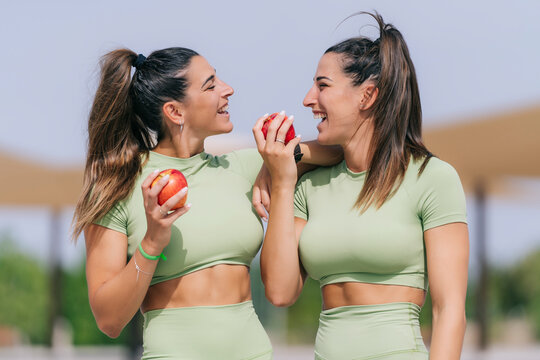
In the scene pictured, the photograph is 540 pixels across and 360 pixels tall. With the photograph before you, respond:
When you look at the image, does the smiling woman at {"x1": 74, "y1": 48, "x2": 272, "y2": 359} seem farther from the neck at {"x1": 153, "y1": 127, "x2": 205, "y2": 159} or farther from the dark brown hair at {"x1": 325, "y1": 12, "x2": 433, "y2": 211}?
the dark brown hair at {"x1": 325, "y1": 12, "x2": 433, "y2": 211}

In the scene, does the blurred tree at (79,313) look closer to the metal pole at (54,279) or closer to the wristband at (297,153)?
the metal pole at (54,279)

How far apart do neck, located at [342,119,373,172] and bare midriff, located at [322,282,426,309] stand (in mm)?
470

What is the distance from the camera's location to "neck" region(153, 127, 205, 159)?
3.16 meters

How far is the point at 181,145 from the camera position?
3.17 metres

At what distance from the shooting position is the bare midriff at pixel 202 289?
2.93 metres

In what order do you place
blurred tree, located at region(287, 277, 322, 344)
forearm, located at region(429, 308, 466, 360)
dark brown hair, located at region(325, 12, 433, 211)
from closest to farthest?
1. forearm, located at region(429, 308, 466, 360)
2. dark brown hair, located at region(325, 12, 433, 211)
3. blurred tree, located at region(287, 277, 322, 344)

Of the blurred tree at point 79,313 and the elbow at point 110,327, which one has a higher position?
the elbow at point 110,327

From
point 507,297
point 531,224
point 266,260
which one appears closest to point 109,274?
point 266,260

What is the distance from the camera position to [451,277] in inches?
106

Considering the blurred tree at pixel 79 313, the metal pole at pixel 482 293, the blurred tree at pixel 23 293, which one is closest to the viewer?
the metal pole at pixel 482 293

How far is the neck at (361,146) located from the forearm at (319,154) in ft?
0.41

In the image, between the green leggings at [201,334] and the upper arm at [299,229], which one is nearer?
the green leggings at [201,334]

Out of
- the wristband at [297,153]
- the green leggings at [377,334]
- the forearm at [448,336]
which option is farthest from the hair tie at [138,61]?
the forearm at [448,336]

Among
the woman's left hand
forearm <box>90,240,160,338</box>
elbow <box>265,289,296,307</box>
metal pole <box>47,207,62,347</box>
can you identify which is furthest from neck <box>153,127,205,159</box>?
metal pole <box>47,207,62,347</box>
